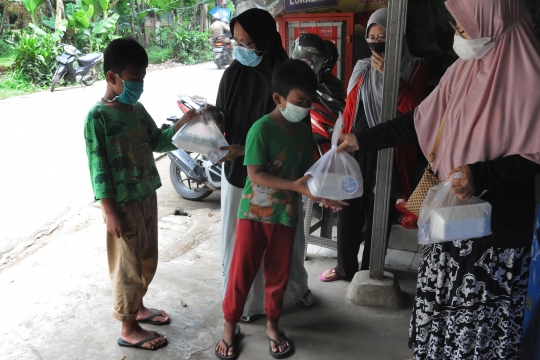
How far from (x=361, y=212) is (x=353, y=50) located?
1.93 m

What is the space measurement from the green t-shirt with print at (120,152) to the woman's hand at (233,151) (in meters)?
0.34

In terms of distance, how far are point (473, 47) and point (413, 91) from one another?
1.06 meters

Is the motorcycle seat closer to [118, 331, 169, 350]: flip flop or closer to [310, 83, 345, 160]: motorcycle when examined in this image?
[310, 83, 345, 160]: motorcycle

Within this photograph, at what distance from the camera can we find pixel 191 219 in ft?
14.9

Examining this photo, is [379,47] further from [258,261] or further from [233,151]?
[258,261]

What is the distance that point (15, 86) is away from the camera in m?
11.7

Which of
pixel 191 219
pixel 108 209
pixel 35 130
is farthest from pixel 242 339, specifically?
pixel 35 130

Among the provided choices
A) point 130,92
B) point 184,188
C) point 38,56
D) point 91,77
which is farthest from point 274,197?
point 91,77

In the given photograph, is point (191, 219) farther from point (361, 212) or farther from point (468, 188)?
point (468, 188)

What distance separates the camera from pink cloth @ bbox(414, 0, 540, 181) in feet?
5.55

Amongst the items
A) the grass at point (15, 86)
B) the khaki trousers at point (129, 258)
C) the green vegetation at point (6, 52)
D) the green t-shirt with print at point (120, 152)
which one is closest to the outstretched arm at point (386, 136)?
the green t-shirt with print at point (120, 152)

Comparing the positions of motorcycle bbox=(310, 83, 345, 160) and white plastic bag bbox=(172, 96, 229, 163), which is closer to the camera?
white plastic bag bbox=(172, 96, 229, 163)

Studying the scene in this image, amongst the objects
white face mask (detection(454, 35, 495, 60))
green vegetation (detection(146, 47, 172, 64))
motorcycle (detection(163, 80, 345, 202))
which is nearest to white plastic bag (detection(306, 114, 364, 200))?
white face mask (detection(454, 35, 495, 60))

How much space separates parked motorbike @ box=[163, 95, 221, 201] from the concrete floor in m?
0.86
